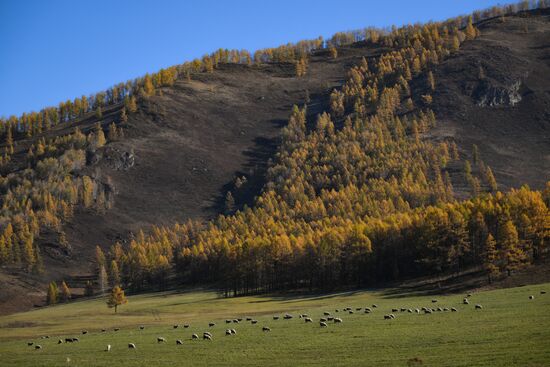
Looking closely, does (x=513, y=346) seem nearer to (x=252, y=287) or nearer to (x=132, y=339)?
(x=132, y=339)

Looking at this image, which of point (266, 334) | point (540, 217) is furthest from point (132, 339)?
point (540, 217)

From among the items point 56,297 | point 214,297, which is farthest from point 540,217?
point 56,297

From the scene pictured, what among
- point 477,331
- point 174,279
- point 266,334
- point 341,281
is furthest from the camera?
point 174,279

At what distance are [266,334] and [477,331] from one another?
59.6ft

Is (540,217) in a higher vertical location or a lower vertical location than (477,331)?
higher

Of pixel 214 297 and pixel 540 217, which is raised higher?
pixel 540 217

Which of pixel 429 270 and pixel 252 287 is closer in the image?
pixel 429 270

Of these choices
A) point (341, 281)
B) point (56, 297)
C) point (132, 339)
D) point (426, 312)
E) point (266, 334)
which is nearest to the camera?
point (266, 334)

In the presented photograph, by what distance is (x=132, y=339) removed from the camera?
53625 millimetres

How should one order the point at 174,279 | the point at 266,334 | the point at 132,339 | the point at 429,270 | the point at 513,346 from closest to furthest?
the point at 513,346
the point at 266,334
the point at 132,339
the point at 429,270
the point at 174,279

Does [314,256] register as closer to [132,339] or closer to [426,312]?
[426,312]

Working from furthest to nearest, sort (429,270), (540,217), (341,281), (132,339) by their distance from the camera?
(341,281), (429,270), (540,217), (132,339)

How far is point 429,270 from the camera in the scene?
125438 mm

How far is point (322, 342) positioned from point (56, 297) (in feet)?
485
